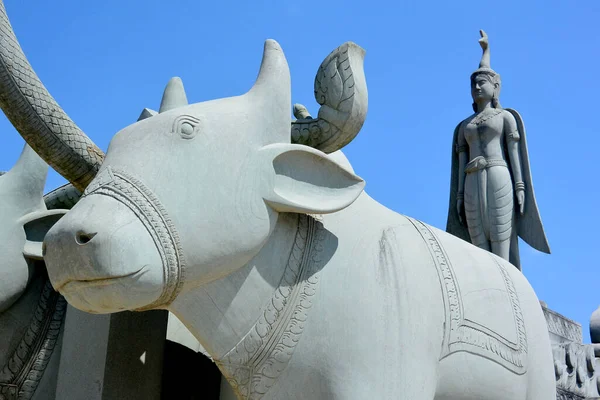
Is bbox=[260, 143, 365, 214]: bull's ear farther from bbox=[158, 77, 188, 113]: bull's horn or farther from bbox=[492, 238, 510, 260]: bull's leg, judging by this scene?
bbox=[492, 238, 510, 260]: bull's leg

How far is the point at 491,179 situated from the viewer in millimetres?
8078

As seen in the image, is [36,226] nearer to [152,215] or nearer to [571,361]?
[152,215]

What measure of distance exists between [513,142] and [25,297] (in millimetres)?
5810

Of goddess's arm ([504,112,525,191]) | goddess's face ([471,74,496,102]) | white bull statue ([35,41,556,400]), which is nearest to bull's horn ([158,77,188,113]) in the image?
white bull statue ([35,41,556,400])

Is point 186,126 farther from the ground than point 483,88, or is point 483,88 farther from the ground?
point 483,88

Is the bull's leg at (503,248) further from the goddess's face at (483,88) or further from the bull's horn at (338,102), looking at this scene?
the bull's horn at (338,102)

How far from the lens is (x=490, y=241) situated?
309 inches

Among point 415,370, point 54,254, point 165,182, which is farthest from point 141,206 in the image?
point 415,370

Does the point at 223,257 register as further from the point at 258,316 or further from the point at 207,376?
the point at 207,376

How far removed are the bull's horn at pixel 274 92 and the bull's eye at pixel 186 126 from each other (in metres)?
0.23

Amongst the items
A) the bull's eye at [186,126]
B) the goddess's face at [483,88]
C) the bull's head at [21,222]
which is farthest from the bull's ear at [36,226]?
the goddess's face at [483,88]

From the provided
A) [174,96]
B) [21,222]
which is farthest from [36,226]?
[174,96]

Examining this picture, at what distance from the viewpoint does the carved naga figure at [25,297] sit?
3373mm

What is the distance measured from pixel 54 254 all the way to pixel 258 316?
2.13 ft
